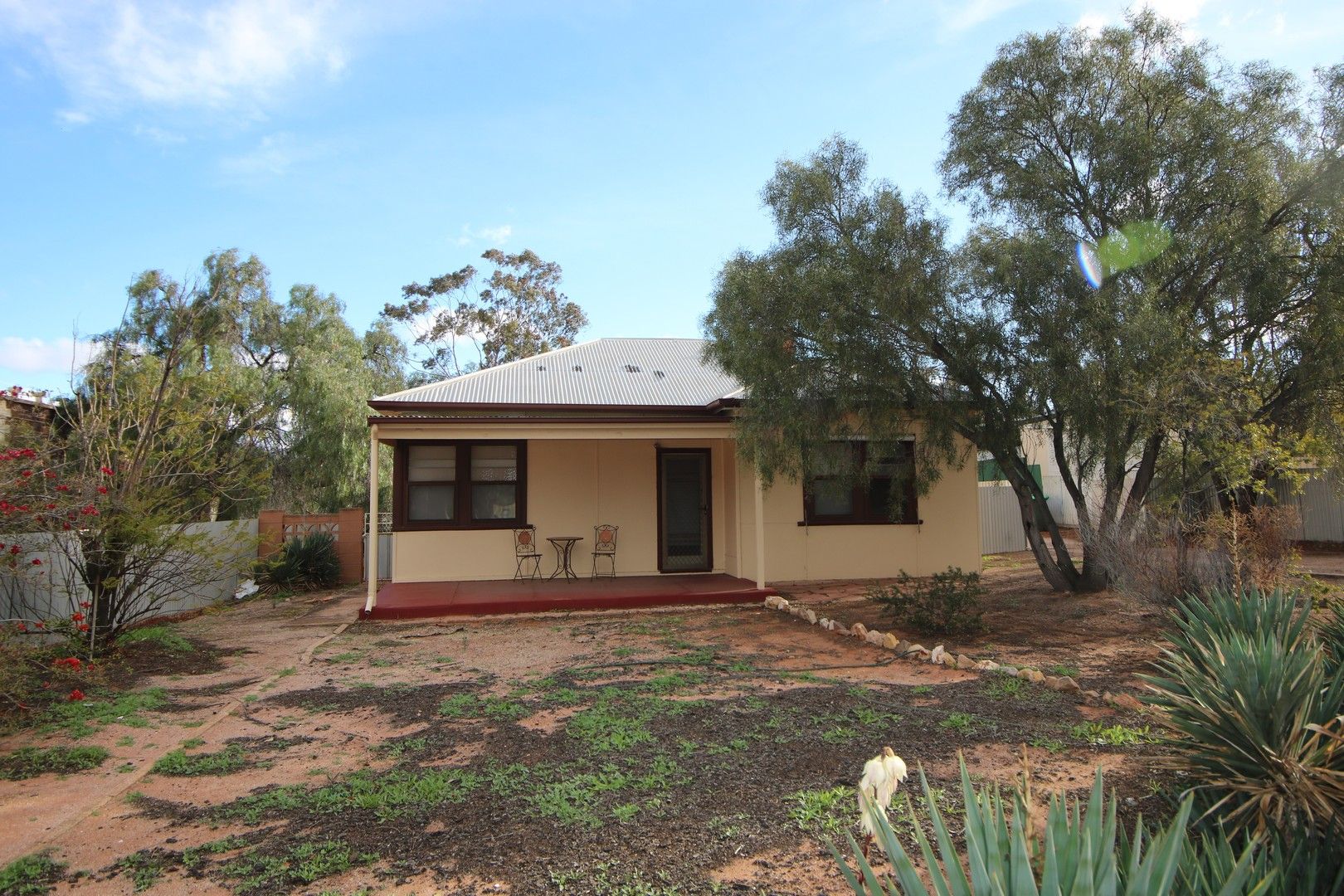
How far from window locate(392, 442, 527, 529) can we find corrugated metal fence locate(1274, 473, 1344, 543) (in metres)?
15.1

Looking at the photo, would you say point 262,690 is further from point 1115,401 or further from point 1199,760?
point 1115,401

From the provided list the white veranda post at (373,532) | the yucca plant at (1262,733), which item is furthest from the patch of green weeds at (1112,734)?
the white veranda post at (373,532)

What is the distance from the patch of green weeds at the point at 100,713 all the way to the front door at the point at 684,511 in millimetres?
7470

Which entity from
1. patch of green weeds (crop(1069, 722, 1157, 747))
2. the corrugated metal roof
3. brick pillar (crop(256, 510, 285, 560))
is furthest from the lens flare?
brick pillar (crop(256, 510, 285, 560))

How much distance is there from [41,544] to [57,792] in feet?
11.7

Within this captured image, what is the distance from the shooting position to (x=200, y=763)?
15.7 ft

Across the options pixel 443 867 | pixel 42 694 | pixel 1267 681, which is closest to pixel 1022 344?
pixel 1267 681

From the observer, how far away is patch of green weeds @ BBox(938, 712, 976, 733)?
5.05 m

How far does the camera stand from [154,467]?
807 cm

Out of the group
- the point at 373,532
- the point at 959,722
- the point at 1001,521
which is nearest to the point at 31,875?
the point at 959,722

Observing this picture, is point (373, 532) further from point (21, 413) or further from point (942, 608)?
point (942, 608)

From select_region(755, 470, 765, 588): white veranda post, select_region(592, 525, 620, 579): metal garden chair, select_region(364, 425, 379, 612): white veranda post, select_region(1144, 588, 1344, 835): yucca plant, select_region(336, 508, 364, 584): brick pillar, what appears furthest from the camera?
select_region(336, 508, 364, 584): brick pillar

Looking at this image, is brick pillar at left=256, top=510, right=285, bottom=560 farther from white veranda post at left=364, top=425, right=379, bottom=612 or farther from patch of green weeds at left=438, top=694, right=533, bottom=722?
patch of green weeds at left=438, top=694, right=533, bottom=722

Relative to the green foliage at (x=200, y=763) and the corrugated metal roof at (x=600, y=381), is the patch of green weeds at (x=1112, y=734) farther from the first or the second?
the corrugated metal roof at (x=600, y=381)
